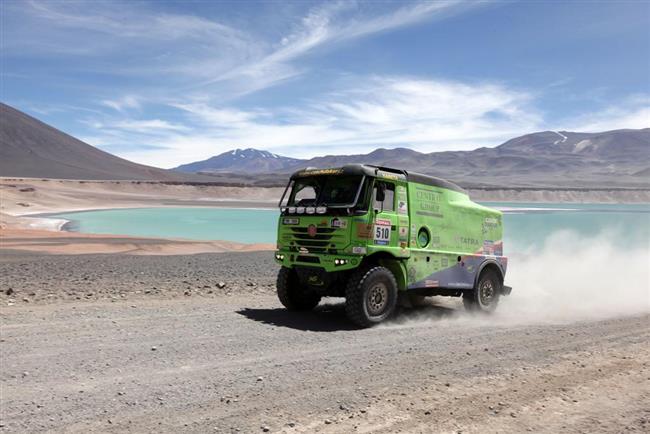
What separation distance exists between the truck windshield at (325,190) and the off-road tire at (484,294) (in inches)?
150

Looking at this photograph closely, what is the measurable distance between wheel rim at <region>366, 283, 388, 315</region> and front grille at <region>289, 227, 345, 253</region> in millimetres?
1024

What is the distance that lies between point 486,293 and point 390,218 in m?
3.70

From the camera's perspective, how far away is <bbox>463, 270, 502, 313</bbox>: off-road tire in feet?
39.5

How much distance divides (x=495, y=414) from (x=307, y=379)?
2241mm

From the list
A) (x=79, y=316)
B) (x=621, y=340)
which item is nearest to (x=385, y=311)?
(x=621, y=340)

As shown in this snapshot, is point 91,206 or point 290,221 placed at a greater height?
point 91,206

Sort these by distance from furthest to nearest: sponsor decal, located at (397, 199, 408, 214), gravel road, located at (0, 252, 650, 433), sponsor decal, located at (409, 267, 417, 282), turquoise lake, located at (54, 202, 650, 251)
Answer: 1. turquoise lake, located at (54, 202, 650, 251)
2. sponsor decal, located at (409, 267, 417, 282)
3. sponsor decal, located at (397, 199, 408, 214)
4. gravel road, located at (0, 252, 650, 433)

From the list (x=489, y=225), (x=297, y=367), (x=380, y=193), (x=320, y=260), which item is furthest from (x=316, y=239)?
(x=489, y=225)

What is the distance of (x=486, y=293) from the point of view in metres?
12.4

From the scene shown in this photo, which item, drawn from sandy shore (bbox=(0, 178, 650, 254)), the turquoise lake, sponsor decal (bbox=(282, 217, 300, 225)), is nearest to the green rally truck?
sponsor decal (bbox=(282, 217, 300, 225))

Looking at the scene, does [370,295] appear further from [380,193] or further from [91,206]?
[91,206]

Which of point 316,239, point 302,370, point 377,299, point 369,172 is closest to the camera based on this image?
point 302,370

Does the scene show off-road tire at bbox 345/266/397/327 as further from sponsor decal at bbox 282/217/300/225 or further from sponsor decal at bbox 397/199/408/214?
sponsor decal at bbox 282/217/300/225

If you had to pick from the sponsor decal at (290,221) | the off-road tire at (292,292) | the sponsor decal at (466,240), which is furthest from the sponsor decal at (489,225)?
the sponsor decal at (290,221)
